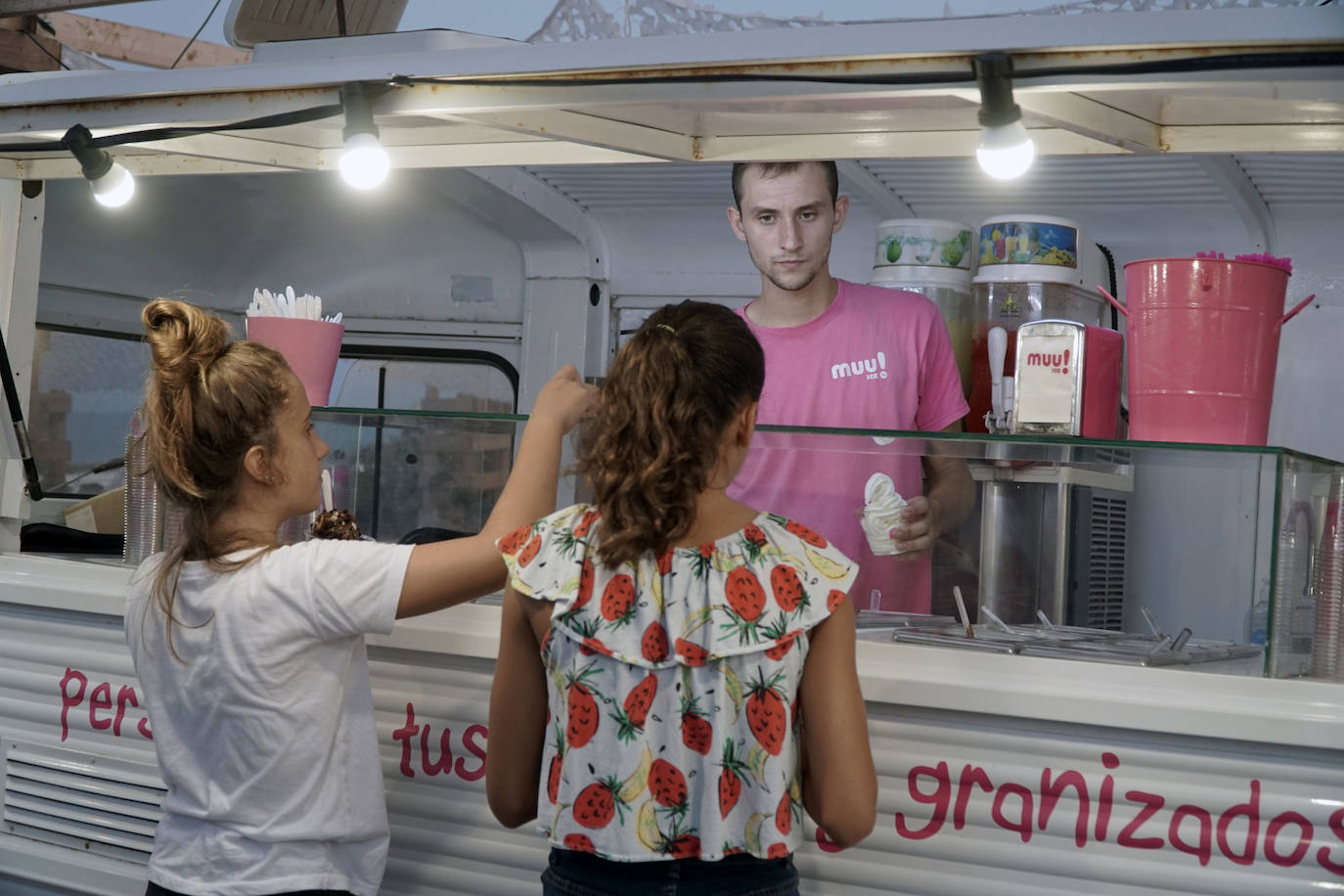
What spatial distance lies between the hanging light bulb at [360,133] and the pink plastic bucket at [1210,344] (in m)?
1.22

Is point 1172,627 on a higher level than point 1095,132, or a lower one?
lower

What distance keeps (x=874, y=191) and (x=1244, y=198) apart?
1117 millimetres

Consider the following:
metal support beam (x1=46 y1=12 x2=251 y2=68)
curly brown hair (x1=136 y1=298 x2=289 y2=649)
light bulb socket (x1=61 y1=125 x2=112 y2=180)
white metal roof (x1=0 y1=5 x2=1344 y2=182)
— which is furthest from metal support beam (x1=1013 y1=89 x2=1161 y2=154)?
metal support beam (x1=46 y1=12 x2=251 y2=68)

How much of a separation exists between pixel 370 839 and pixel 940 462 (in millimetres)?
1006

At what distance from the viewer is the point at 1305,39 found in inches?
67.4

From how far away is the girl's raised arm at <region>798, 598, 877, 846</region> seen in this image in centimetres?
155

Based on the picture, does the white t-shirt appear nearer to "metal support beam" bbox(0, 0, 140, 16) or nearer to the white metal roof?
the white metal roof

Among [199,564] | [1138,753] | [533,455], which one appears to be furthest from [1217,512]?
[199,564]

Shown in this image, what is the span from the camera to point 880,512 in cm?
212

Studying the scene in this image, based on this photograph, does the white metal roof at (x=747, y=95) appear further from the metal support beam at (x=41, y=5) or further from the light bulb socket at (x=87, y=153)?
the metal support beam at (x=41, y=5)

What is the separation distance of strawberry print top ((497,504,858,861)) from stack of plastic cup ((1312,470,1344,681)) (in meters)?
0.83

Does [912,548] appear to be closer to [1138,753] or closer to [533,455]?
[1138,753]

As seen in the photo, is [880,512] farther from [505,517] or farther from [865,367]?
[865,367]

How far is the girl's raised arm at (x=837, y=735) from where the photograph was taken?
155 cm
